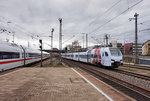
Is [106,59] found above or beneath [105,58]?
beneath

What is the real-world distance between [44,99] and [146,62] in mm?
24705

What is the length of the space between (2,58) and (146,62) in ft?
81.5

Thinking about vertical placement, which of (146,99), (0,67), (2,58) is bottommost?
(146,99)

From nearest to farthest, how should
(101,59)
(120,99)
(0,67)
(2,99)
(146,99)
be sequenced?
(2,99)
(120,99)
(146,99)
(0,67)
(101,59)

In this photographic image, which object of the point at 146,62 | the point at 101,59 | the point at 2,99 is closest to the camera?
the point at 2,99

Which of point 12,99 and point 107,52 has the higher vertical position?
point 107,52

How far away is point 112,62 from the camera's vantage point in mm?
15148

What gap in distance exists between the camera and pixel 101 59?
697 inches

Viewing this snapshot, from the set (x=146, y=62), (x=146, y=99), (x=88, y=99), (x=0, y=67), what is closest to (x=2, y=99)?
(x=88, y=99)

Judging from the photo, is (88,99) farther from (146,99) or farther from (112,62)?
(112,62)

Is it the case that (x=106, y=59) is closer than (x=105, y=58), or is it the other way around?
(x=106, y=59)

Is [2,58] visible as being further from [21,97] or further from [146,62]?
[146,62]

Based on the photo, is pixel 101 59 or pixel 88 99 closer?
pixel 88 99

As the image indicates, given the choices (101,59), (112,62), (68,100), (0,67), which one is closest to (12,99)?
(68,100)
